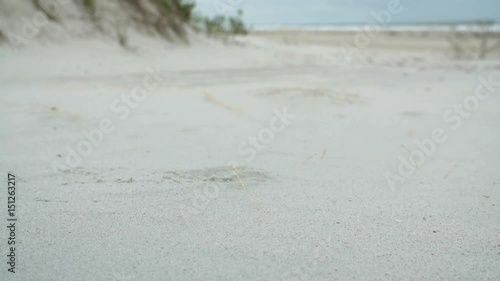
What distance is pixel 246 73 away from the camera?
5.16 m

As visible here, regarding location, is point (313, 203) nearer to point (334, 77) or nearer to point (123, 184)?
point (123, 184)

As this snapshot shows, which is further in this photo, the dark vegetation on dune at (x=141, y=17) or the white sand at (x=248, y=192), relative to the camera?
the dark vegetation on dune at (x=141, y=17)

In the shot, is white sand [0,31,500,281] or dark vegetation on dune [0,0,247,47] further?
dark vegetation on dune [0,0,247,47]

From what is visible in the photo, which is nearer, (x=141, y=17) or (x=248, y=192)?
(x=248, y=192)

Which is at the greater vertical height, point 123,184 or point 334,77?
point 123,184

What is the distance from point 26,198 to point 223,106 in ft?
5.74

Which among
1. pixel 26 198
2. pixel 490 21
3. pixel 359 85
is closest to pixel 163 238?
pixel 26 198

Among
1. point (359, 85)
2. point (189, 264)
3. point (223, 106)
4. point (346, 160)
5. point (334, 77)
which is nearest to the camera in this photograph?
point (189, 264)

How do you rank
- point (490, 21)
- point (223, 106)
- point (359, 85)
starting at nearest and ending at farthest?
point (223, 106) → point (359, 85) → point (490, 21)

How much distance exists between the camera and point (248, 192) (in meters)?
1.60

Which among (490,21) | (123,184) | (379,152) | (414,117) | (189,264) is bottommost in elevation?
(490,21)

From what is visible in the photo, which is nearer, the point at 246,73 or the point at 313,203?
the point at 313,203

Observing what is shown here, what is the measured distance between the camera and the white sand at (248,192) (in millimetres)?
1155

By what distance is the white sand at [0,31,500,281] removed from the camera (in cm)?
116
